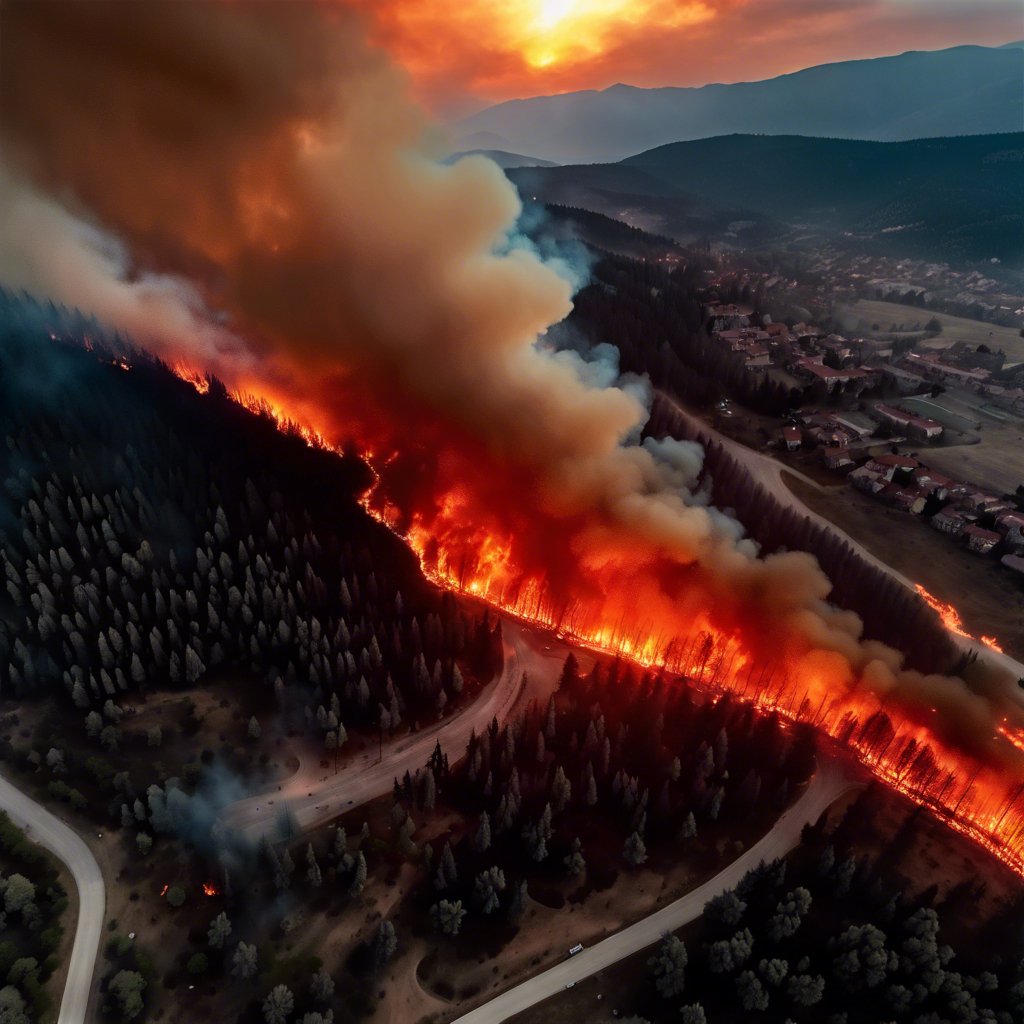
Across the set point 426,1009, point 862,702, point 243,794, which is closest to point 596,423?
point 862,702

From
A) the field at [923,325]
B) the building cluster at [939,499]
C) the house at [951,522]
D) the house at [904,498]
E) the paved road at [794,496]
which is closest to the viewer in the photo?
the paved road at [794,496]

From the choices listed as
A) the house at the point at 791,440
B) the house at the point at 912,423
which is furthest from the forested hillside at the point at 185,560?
the house at the point at 912,423

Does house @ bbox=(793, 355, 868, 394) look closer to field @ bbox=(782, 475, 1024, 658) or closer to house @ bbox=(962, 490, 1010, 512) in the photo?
field @ bbox=(782, 475, 1024, 658)

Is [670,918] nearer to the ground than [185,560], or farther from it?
nearer to the ground

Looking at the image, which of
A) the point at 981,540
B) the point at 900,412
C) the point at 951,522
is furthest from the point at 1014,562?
the point at 900,412

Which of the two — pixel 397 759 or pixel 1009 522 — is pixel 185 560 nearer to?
pixel 397 759

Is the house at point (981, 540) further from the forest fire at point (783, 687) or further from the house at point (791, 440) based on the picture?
the house at point (791, 440)
